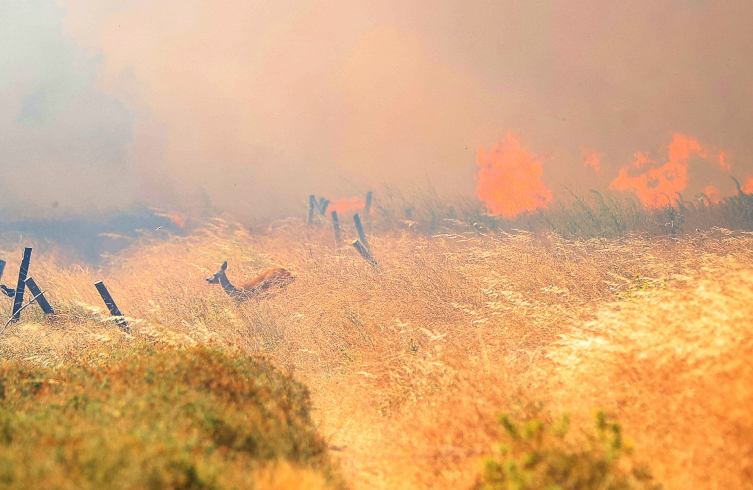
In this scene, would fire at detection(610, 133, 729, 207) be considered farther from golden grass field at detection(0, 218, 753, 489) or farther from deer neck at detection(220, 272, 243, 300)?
deer neck at detection(220, 272, 243, 300)

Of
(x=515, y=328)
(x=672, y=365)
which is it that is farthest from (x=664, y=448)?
(x=515, y=328)

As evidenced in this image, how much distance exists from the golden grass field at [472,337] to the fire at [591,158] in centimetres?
785

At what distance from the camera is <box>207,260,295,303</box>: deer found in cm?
1237

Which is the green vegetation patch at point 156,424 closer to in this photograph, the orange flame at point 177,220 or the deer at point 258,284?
the deer at point 258,284

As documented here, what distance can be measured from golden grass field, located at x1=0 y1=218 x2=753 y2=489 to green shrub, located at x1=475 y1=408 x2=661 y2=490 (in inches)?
30.8

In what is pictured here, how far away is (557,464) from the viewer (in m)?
3.31

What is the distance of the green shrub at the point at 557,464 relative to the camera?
128 inches

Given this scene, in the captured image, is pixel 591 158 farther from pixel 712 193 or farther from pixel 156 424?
pixel 156 424

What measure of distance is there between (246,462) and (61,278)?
1402 cm

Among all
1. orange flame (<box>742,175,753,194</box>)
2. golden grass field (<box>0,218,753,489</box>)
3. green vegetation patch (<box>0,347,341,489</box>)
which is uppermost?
green vegetation patch (<box>0,347,341,489</box>)

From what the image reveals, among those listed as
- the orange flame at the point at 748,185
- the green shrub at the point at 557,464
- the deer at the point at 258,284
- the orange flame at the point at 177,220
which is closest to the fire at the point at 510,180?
the orange flame at the point at 748,185

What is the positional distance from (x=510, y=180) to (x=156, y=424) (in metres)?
18.2

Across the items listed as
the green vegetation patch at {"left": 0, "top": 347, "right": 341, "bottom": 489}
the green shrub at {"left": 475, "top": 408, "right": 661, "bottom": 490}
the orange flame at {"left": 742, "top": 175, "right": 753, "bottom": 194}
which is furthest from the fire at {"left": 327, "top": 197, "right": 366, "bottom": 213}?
the green shrub at {"left": 475, "top": 408, "right": 661, "bottom": 490}

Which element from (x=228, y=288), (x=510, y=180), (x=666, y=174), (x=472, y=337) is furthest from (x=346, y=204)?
(x=472, y=337)
